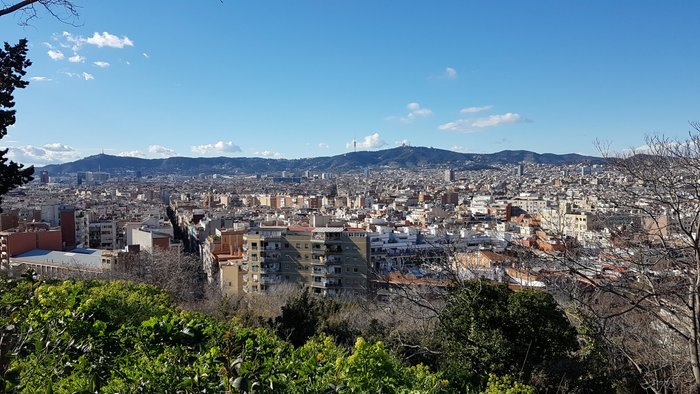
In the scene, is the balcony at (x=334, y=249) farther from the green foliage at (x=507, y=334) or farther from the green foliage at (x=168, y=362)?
the green foliage at (x=168, y=362)

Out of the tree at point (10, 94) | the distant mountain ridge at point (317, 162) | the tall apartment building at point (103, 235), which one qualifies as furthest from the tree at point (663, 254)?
the distant mountain ridge at point (317, 162)

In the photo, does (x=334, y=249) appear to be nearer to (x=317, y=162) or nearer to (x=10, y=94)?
(x=10, y=94)

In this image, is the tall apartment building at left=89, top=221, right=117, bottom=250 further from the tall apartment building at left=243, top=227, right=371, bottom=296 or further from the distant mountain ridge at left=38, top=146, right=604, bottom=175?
the distant mountain ridge at left=38, top=146, right=604, bottom=175

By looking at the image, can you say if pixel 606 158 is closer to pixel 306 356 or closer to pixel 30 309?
pixel 306 356

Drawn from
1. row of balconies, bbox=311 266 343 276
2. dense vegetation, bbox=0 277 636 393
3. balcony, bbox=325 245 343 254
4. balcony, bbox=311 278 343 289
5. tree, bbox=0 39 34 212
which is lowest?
balcony, bbox=311 278 343 289

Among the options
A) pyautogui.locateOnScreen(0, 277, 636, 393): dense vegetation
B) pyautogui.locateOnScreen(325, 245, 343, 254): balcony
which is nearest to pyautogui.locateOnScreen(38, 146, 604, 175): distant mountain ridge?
pyautogui.locateOnScreen(325, 245, 343, 254): balcony

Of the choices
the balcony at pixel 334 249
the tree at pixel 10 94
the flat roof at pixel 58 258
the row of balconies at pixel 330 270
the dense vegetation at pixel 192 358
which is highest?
the tree at pixel 10 94
